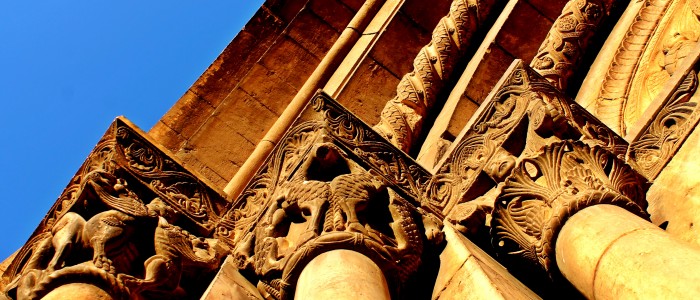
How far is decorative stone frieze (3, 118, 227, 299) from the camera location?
452 cm

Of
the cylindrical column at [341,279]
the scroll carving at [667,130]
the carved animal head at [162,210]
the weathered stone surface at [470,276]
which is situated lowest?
the carved animal head at [162,210]

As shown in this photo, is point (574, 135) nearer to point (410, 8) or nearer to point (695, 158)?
point (695, 158)

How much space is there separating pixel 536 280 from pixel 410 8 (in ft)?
18.5

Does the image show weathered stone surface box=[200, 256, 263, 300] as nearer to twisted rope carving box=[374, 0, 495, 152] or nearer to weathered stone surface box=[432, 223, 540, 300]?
weathered stone surface box=[432, 223, 540, 300]

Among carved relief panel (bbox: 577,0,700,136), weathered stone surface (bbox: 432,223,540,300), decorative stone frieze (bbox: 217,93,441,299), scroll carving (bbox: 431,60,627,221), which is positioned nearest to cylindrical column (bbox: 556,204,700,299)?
weathered stone surface (bbox: 432,223,540,300)

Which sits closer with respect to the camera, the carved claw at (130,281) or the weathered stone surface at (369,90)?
the carved claw at (130,281)

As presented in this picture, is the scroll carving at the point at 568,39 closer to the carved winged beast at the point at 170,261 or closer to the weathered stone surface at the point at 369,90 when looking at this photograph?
the weathered stone surface at the point at 369,90

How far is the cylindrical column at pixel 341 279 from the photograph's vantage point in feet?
12.6

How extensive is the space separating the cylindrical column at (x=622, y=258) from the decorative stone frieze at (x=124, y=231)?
6.97 feet

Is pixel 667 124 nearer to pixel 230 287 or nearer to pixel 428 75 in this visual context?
pixel 230 287

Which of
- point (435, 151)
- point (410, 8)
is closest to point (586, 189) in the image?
point (435, 151)

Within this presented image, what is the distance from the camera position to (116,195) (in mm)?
5141

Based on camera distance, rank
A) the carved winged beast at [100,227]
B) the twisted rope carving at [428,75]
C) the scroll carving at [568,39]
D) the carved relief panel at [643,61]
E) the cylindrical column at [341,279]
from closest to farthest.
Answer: the cylindrical column at [341,279]
the carved winged beast at [100,227]
the carved relief panel at [643,61]
the twisted rope carving at [428,75]
the scroll carving at [568,39]

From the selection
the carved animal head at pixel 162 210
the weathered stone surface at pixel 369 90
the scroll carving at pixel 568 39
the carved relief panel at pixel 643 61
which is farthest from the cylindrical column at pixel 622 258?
the weathered stone surface at pixel 369 90
